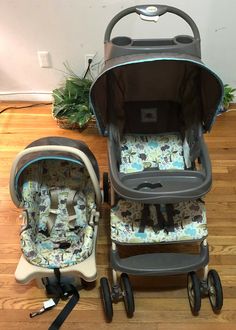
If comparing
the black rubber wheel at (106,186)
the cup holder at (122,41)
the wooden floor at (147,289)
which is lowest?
the wooden floor at (147,289)

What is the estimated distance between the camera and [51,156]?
1380 millimetres

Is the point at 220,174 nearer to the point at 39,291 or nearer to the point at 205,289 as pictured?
the point at 205,289

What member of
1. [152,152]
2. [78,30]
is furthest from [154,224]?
[78,30]

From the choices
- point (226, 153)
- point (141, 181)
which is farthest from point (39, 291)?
point (226, 153)

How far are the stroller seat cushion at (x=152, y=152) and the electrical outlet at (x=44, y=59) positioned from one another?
1.07 meters

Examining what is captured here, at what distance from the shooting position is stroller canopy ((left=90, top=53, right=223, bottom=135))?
4.38 ft

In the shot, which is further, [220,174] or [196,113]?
[220,174]

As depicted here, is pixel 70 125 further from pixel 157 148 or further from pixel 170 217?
pixel 170 217

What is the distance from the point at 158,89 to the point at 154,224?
1.85 feet

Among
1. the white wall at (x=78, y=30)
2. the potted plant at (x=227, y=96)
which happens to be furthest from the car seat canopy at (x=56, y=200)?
the potted plant at (x=227, y=96)

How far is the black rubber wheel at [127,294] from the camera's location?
52.6 inches

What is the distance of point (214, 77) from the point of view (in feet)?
3.98

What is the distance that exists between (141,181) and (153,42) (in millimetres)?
519

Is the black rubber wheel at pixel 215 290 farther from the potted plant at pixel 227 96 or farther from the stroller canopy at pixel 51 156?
the potted plant at pixel 227 96
